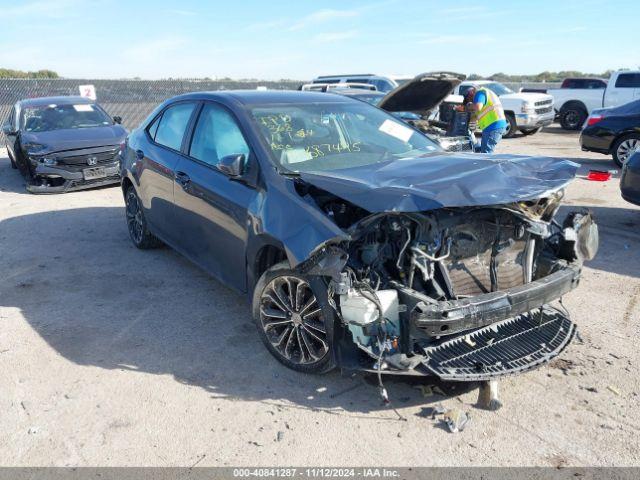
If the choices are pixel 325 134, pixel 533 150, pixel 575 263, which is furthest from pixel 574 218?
pixel 533 150

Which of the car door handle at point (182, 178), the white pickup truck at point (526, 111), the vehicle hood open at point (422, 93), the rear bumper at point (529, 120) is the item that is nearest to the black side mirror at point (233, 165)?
the car door handle at point (182, 178)

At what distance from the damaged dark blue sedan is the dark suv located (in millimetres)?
5993

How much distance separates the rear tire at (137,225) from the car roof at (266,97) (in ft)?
5.39

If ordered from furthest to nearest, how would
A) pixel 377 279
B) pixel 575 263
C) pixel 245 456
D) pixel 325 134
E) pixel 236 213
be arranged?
1. pixel 325 134
2. pixel 236 213
3. pixel 575 263
4. pixel 377 279
5. pixel 245 456

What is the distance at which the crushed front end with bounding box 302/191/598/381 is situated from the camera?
3.15 meters

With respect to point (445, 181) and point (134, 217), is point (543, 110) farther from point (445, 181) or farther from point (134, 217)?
point (445, 181)

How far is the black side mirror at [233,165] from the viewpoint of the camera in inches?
151

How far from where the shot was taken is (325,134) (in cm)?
441

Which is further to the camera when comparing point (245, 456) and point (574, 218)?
point (574, 218)

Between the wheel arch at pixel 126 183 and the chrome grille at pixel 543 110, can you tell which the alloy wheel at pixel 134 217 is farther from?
the chrome grille at pixel 543 110

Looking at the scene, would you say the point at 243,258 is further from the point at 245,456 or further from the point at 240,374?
the point at 245,456

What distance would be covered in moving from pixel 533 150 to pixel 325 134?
38.3 ft

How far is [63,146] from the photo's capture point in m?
9.61

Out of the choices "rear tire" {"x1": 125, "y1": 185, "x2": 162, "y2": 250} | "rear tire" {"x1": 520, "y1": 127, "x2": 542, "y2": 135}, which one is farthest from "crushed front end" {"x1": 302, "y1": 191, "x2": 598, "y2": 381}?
"rear tire" {"x1": 520, "y1": 127, "x2": 542, "y2": 135}
